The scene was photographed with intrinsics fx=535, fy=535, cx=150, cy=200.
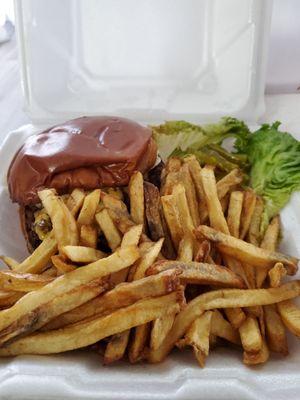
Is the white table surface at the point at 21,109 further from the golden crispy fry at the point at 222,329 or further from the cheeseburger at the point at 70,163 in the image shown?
the golden crispy fry at the point at 222,329

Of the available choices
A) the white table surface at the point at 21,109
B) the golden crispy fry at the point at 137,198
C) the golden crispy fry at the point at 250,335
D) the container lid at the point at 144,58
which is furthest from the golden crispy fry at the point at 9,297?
the white table surface at the point at 21,109

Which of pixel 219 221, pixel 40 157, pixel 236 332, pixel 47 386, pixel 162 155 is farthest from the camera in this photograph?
pixel 162 155

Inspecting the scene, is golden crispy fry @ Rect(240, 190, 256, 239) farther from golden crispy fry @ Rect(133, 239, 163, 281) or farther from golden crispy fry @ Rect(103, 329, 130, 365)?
golden crispy fry @ Rect(103, 329, 130, 365)

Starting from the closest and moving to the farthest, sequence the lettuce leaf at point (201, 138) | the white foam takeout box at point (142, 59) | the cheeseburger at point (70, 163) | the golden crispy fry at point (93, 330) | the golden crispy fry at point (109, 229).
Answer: the golden crispy fry at point (93, 330)
the golden crispy fry at point (109, 229)
the cheeseburger at point (70, 163)
the lettuce leaf at point (201, 138)
the white foam takeout box at point (142, 59)

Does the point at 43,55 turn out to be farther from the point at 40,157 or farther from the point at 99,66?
the point at 40,157

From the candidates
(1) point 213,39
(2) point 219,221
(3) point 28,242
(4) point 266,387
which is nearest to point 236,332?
(4) point 266,387

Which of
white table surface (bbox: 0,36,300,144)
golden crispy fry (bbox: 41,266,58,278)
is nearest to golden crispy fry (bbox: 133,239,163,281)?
golden crispy fry (bbox: 41,266,58,278)

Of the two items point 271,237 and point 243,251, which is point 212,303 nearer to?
point 243,251
